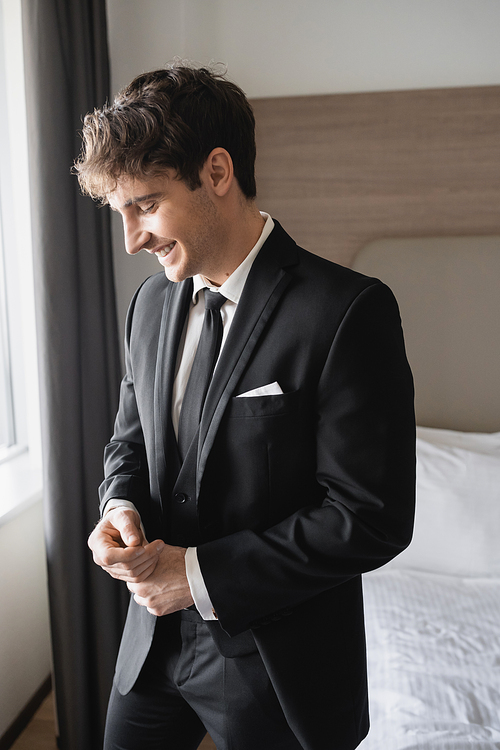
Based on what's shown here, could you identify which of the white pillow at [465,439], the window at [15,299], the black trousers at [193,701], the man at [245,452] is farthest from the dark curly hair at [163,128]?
the white pillow at [465,439]

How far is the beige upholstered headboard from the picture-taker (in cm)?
217

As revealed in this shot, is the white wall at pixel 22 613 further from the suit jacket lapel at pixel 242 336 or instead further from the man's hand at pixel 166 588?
the suit jacket lapel at pixel 242 336

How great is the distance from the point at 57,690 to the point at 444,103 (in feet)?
8.14

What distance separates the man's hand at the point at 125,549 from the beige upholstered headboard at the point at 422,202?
156 centimetres

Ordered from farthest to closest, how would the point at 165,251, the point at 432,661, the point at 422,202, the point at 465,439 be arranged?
the point at 422,202 → the point at 465,439 → the point at 432,661 → the point at 165,251

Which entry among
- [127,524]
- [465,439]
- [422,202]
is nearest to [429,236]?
[422,202]

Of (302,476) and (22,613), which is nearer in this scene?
(302,476)

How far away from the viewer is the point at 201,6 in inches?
89.4

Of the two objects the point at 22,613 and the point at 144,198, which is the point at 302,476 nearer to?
the point at 144,198

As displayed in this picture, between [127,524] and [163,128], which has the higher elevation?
[163,128]

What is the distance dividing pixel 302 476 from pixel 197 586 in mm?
245

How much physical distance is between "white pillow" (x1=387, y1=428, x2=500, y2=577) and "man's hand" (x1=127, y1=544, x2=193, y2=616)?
1235 mm

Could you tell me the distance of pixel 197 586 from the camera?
0.92 meters

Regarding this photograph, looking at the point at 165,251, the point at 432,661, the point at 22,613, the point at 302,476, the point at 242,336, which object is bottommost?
the point at 22,613
